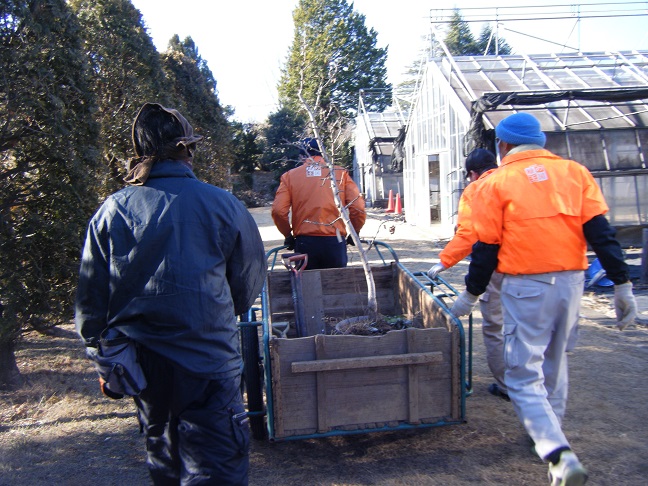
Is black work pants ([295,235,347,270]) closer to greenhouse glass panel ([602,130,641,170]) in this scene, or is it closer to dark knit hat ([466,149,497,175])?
dark knit hat ([466,149,497,175])

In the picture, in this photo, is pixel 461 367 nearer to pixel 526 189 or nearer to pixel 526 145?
pixel 526 189

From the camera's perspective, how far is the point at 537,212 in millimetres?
3160

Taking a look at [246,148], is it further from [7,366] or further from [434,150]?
[7,366]

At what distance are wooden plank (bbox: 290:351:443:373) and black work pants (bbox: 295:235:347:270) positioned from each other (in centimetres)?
209

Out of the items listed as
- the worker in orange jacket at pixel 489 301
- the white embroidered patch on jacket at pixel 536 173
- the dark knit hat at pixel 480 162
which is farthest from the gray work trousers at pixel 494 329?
the white embroidered patch on jacket at pixel 536 173

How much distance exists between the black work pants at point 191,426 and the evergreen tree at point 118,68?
5.86 meters

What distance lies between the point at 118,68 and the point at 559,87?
9.33 m

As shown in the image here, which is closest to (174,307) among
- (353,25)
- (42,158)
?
(42,158)

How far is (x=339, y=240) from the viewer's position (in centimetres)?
507

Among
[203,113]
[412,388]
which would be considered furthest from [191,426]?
[203,113]

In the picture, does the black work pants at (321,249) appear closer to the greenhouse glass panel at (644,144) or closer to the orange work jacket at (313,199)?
the orange work jacket at (313,199)

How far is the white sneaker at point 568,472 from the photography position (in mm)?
2762

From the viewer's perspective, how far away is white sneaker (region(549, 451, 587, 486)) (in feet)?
9.06

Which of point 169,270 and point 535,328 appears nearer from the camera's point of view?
point 169,270
